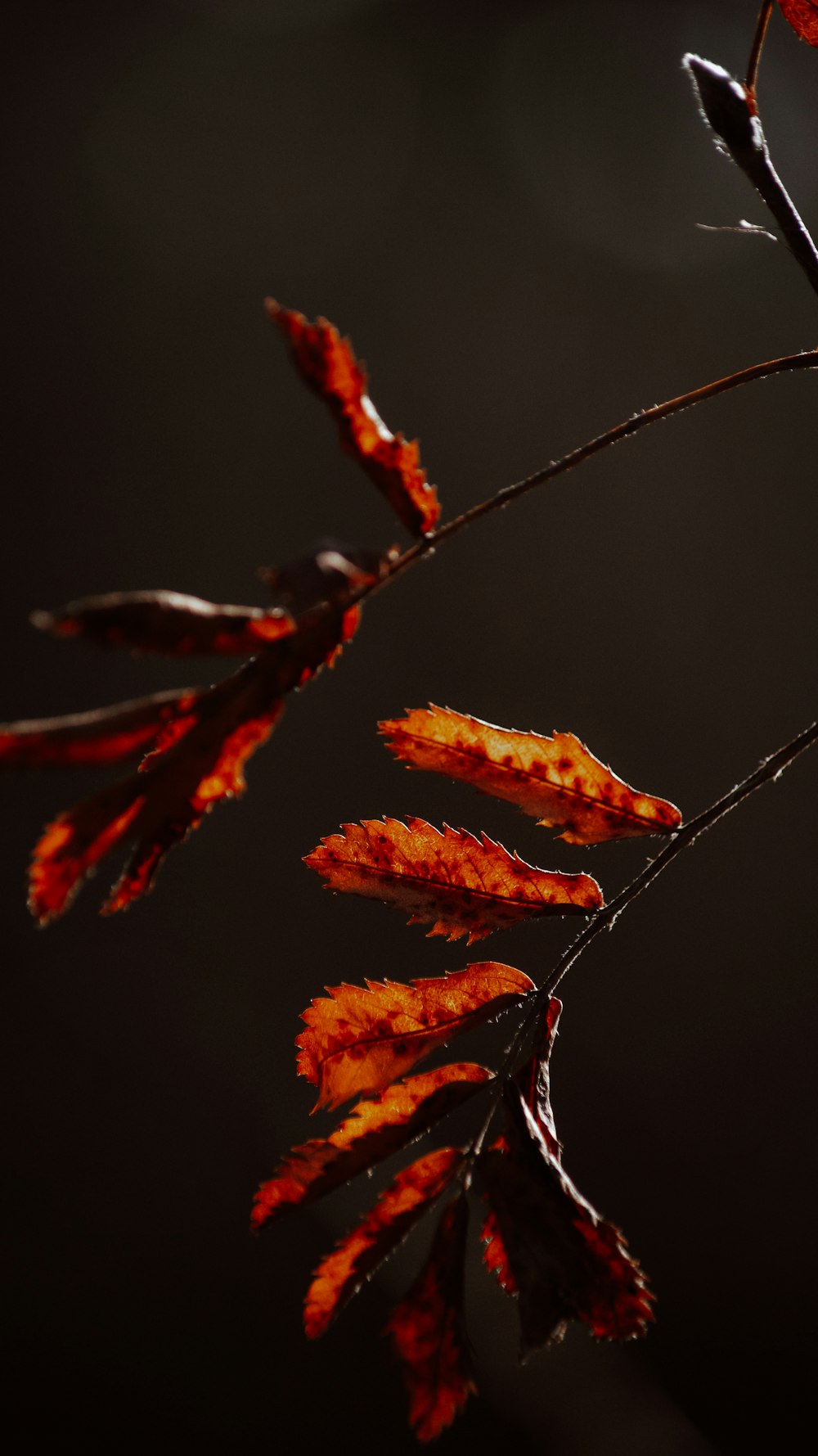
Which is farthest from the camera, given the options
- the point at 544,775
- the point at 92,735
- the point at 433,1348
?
the point at 544,775

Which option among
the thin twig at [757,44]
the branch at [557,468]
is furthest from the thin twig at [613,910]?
the thin twig at [757,44]

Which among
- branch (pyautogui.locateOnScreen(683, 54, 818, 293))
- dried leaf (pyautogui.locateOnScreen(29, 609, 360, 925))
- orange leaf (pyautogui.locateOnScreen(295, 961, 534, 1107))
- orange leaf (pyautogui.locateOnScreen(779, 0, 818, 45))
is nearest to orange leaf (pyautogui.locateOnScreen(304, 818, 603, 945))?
orange leaf (pyautogui.locateOnScreen(295, 961, 534, 1107))

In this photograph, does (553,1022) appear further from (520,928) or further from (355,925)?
(355,925)

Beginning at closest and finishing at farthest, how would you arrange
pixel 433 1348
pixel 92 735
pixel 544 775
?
pixel 92 735 < pixel 433 1348 < pixel 544 775

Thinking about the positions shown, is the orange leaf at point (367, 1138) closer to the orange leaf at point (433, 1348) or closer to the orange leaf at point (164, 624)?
the orange leaf at point (433, 1348)

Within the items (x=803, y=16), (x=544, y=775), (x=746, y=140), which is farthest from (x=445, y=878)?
(x=803, y=16)

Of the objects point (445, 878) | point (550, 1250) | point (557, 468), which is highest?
point (557, 468)

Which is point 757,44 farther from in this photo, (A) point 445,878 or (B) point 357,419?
(A) point 445,878

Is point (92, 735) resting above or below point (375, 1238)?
above
